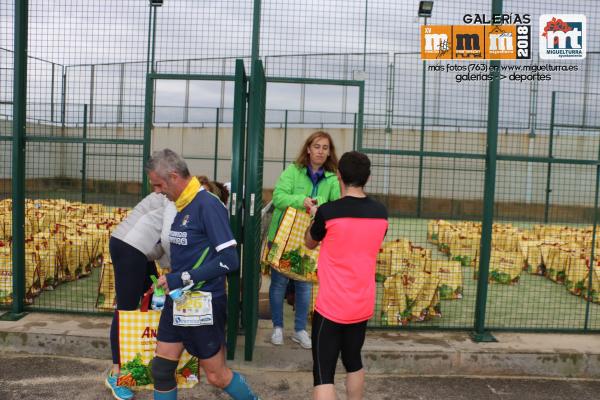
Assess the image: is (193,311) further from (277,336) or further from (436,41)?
(436,41)

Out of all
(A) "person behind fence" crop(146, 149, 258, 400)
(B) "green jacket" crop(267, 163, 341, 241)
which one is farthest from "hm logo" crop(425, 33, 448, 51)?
(A) "person behind fence" crop(146, 149, 258, 400)

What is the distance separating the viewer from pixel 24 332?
4.80 metres

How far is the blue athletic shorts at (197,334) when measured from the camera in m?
3.11

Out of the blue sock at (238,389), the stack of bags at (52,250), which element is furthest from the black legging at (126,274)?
the stack of bags at (52,250)

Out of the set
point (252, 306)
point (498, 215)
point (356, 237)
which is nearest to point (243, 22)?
point (252, 306)

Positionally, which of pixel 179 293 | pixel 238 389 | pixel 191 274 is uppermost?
pixel 191 274

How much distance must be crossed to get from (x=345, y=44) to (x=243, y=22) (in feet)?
3.15

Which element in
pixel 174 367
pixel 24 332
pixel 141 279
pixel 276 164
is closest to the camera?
pixel 174 367

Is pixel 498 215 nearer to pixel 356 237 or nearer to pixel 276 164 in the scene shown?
pixel 276 164

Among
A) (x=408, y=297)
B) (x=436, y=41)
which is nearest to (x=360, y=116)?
(x=436, y=41)

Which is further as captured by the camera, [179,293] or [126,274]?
[126,274]

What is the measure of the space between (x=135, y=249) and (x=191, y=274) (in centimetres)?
84

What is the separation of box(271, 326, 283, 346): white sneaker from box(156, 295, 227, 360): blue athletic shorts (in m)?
1.65

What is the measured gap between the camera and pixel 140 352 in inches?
135
